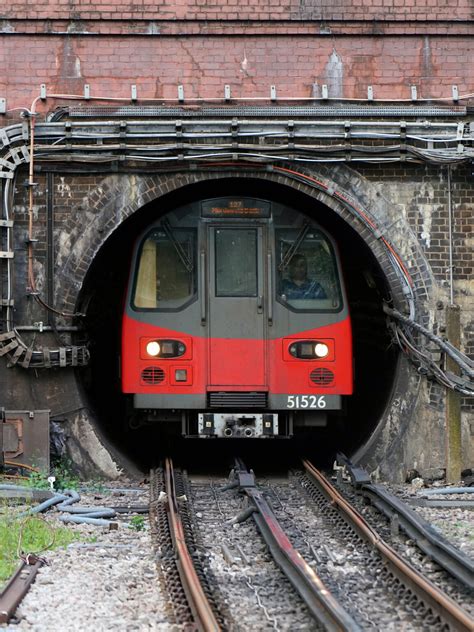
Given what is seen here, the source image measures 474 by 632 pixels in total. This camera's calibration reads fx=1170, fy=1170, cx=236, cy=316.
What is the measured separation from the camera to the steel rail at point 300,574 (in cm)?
664

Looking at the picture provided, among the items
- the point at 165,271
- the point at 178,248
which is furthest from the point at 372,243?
the point at 165,271

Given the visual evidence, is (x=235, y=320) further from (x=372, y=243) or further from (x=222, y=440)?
(x=222, y=440)

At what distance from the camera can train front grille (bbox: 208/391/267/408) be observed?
13648 millimetres

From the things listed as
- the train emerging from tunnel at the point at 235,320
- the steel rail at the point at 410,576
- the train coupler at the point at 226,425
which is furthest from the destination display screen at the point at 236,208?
the steel rail at the point at 410,576

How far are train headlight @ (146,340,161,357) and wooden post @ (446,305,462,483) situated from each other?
11.0ft

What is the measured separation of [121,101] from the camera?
13.4 meters

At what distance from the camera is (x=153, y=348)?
1372 cm

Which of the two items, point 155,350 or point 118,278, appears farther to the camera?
point 118,278

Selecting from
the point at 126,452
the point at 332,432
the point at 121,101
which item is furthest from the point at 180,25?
the point at 332,432

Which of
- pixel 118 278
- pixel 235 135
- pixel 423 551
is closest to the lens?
pixel 423 551

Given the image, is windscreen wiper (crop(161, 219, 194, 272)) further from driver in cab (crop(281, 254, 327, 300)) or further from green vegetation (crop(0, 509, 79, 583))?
green vegetation (crop(0, 509, 79, 583))

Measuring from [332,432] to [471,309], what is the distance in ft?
16.5

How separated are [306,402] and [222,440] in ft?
16.9

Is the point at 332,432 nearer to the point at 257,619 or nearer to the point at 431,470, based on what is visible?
the point at 431,470
